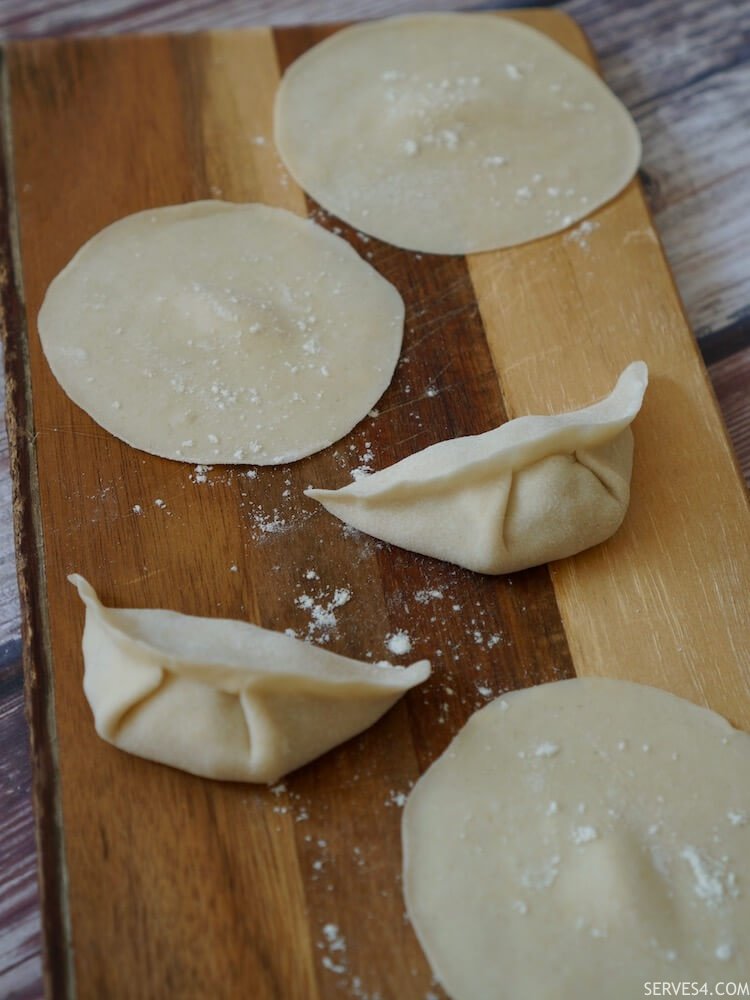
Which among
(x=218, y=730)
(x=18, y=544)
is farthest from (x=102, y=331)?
(x=218, y=730)

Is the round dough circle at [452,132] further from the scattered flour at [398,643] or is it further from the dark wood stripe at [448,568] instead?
the scattered flour at [398,643]

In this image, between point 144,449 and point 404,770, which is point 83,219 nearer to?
point 144,449

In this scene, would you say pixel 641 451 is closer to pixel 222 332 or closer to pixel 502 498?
pixel 502 498

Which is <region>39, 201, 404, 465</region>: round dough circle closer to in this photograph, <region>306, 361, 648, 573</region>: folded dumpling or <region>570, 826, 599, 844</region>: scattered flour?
<region>306, 361, 648, 573</region>: folded dumpling

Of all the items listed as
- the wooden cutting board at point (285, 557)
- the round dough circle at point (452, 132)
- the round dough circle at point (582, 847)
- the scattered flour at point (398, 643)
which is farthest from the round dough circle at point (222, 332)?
the round dough circle at point (582, 847)

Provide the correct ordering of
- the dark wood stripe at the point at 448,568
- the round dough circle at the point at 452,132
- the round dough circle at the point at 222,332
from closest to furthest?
the dark wood stripe at the point at 448,568 < the round dough circle at the point at 222,332 < the round dough circle at the point at 452,132

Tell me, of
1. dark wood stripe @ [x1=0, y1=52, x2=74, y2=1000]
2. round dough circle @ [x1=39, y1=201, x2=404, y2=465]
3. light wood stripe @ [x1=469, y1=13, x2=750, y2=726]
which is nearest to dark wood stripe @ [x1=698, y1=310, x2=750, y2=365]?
light wood stripe @ [x1=469, y1=13, x2=750, y2=726]
